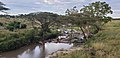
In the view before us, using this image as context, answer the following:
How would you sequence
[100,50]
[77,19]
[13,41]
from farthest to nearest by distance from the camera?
[77,19]
[13,41]
[100,50]

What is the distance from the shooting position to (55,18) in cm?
4875

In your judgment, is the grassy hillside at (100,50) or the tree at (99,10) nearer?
the grassy hillside at (100,50)

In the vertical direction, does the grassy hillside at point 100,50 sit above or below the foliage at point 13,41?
above

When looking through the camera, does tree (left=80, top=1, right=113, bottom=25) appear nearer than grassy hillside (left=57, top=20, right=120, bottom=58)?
No

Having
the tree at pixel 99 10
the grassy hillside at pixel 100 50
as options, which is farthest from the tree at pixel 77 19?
the grassy hillside at pixel 100 50

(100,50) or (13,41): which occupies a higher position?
(100,50)

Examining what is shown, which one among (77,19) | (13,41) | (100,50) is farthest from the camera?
(77,19)

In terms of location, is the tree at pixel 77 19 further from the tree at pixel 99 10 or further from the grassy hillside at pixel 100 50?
the grassy hillside at pixel 100 50

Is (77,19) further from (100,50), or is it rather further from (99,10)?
(100,50)

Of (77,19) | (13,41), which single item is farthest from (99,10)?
(13,41)

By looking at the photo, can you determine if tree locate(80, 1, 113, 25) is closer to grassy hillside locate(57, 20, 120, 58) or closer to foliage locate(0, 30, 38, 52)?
foliage locate(0, 30, 38, 52)

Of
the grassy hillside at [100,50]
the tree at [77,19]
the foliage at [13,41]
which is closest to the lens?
the grassy hillside at [100,50]

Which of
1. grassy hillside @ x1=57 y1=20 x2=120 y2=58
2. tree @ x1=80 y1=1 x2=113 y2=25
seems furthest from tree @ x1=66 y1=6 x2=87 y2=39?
grassy hillside @ x1=57 y1=20 x2=120 y2=58

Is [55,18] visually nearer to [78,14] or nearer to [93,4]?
[78,14]
